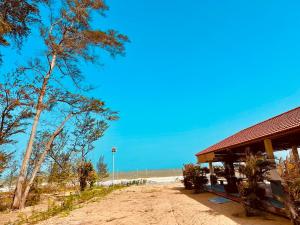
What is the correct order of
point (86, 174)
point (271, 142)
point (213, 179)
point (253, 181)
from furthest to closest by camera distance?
1. point (86, 174)
2. point (213, 179)
3. point (271, 142)
4. point (253, 181)

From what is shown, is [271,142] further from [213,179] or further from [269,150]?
[213,179]

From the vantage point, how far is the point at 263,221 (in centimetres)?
635

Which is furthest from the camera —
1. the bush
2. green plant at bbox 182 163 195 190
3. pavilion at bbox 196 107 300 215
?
the bush

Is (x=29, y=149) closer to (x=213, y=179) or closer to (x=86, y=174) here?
(x=86, y=174)

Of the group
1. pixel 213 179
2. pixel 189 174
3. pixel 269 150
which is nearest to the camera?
pixel 269 150

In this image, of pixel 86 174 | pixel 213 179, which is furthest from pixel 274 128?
pixel 86 174

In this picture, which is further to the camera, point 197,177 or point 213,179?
point 213,179

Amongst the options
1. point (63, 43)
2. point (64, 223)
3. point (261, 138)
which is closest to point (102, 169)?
point (63, 43)

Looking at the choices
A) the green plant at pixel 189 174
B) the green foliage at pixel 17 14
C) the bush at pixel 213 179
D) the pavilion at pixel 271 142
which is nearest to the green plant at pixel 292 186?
the pavilion at pixel 271 142

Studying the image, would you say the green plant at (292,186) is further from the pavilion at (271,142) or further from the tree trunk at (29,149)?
the tree trunk at (29,149)

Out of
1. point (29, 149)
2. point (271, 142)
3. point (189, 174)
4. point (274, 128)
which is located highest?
point (29, 149)

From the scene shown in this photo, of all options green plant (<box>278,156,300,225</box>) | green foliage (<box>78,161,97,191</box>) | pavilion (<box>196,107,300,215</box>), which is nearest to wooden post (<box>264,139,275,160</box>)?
pavilion (<box>196,107,300,215</box>)

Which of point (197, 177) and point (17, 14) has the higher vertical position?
point (17, 14)

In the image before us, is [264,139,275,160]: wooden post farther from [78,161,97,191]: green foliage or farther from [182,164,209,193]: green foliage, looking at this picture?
[78,161,97,191]: green foliage
